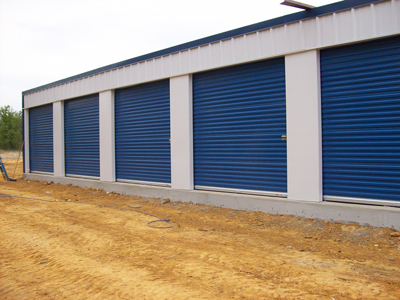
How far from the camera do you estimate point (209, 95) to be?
9938 millimetres

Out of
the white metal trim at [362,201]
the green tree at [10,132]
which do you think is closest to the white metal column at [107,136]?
the white metal trim at [362,201]

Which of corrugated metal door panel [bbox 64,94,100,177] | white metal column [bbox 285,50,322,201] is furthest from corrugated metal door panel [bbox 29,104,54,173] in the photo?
white metal column [bbox 285,50,322,201]

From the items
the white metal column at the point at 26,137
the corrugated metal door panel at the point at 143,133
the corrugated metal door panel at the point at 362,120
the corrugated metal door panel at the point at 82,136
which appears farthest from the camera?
the white metal column at the point at 26,137

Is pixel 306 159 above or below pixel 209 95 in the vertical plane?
below

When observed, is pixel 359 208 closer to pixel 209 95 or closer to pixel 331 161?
pixel 331 161

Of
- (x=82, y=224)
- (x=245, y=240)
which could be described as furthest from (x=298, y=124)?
(x=82, y=224)

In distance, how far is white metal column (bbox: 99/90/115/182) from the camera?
13188 mm

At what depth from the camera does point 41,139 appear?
1800cm

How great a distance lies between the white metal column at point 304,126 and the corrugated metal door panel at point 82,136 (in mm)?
9139

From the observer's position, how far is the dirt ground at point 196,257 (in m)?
4.34

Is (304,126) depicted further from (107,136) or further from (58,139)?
(58,139)

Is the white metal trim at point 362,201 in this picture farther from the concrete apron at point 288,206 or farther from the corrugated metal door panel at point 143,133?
the corrugated metal door panel at point 143,133

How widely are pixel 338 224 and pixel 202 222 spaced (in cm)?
324

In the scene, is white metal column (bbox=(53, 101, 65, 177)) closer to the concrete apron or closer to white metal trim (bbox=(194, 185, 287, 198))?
the concrete apron
